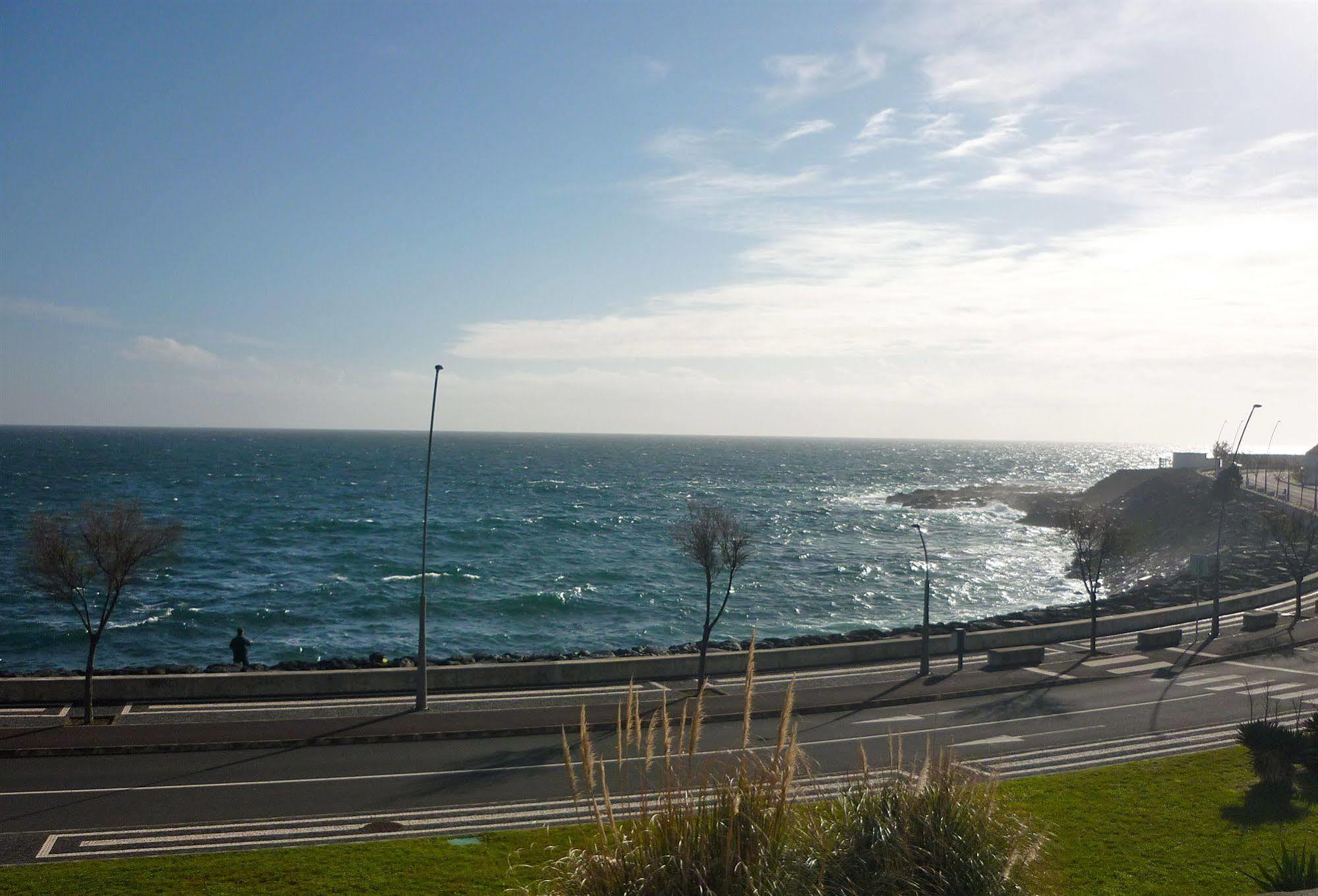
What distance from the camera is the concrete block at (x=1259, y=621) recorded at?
3425cm

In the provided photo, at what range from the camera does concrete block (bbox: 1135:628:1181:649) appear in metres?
32.0

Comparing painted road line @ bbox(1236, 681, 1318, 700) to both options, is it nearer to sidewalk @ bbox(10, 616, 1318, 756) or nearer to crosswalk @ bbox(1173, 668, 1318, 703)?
crosswalk @ bbox(1173, 668, 1318, 703)

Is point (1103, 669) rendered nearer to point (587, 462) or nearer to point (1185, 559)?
point (1185, 559)

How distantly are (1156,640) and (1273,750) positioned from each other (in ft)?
63.2

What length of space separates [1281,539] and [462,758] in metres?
39.2

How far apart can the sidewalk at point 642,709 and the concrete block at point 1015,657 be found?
0.37 metres

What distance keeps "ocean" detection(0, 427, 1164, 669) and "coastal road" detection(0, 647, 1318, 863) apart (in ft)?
26.0

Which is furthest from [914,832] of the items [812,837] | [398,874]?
[398,874]

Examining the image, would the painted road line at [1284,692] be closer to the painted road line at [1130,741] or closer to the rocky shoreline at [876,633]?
the painted road line at [1130,741]

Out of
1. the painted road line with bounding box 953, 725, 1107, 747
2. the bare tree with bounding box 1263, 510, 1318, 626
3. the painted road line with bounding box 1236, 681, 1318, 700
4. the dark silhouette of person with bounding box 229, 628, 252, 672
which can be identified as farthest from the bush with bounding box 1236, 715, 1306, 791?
the dark silhouette of person with bounding box 229, 628, 252, 672

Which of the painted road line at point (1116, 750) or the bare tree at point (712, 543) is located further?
the bare tree at point (712, 543)

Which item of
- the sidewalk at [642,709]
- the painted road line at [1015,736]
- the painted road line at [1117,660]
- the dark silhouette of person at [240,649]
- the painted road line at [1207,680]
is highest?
the painted road line at [1207,680]

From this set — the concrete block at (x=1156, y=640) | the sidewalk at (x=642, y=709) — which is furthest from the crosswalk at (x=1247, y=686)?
the concrete block at (x=1156, y=640)

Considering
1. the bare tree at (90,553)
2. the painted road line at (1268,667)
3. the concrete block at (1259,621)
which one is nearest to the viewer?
the bare tree at (90,553)
